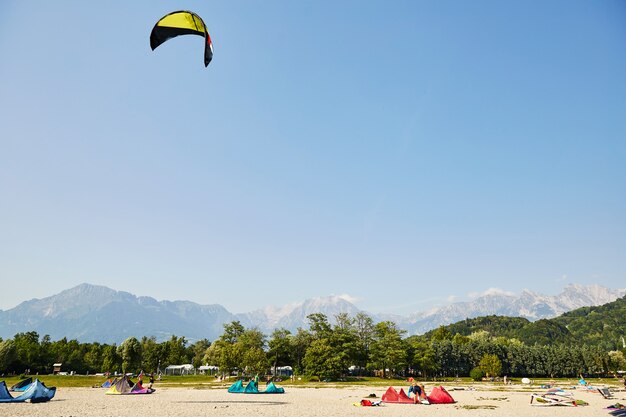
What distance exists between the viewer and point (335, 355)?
74188mm

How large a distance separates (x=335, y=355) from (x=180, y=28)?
71777mm

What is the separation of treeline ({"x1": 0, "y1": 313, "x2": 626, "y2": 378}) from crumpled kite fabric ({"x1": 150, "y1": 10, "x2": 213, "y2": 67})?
6890 centimetres

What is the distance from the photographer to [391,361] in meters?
82.9

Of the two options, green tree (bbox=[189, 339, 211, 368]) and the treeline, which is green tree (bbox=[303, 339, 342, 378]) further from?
green tree (bbox=[189, 339, 211, 368])

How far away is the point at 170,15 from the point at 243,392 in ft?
122

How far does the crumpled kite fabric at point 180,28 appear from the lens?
10.5 m

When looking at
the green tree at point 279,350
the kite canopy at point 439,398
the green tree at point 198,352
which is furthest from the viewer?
the green tree at point 198,352

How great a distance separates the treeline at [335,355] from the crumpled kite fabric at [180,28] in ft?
226

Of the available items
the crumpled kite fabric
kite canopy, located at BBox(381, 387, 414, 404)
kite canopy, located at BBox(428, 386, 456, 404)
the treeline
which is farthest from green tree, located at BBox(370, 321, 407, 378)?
the crumpled kite fabric

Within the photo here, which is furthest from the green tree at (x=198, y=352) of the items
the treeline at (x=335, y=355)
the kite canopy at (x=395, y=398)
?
the kite canopy at (x=395, y=398)

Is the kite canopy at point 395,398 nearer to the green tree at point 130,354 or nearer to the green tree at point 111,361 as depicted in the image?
the green tree at point 130,354

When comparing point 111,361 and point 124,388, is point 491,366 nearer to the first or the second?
point 124,388

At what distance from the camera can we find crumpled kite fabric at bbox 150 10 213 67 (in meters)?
10.5

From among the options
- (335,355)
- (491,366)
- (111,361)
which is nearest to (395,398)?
(335,355)
